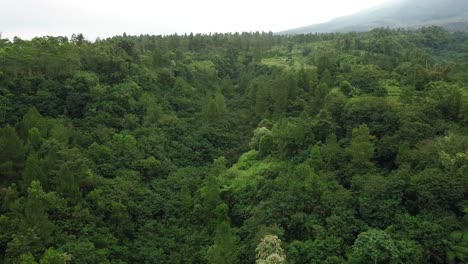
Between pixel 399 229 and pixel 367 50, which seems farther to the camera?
pixel 367 50

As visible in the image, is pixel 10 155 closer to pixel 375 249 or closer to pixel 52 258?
pixel 52 258

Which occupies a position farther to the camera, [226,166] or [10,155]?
[226,166]

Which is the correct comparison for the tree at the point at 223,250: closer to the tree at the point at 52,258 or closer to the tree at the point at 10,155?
the tree at the point at 52,258

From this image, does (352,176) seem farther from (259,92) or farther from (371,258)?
(259,92)

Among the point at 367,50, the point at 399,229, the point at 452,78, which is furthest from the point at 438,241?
the point at 367,50

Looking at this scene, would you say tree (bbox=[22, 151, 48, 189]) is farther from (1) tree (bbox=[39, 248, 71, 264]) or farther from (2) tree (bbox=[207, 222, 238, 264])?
(2) tree (bbox=[207, 222, 238, 264])

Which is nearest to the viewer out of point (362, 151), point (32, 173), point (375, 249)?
point (375, 249)

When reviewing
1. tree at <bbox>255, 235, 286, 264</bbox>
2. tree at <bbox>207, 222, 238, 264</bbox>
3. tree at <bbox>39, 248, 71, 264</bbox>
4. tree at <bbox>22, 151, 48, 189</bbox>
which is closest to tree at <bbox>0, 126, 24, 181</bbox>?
tree at <bbox>22, 151, 48, 189</bbox>

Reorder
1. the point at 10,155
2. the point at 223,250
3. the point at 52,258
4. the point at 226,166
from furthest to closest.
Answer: the point at 226,166
the point at 10,155
the point at 223,250
the point at 52,258

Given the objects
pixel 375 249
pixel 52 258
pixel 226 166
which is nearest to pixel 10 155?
pixel 52 258
